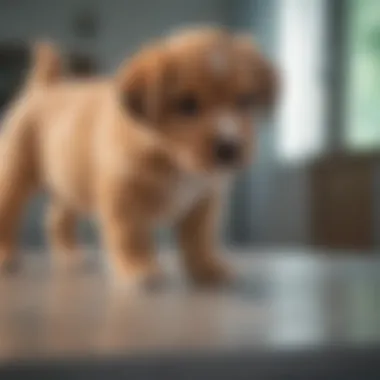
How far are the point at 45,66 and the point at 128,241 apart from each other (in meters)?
0.19

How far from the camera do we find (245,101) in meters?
0.51

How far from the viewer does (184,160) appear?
49 centimetres

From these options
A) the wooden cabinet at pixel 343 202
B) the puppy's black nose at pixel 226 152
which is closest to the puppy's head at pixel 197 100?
the puppy's black nose at pixel 226 152

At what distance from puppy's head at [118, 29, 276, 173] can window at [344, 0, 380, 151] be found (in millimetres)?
260

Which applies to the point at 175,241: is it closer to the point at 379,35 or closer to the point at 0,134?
the point at 0,134

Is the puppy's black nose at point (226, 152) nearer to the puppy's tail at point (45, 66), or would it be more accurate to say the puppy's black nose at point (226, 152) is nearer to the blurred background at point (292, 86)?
the blurred background at point (292, 86)

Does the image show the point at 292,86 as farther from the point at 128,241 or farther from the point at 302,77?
the point at 128,241

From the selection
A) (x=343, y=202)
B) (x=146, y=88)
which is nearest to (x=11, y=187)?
(x=146, y=88)

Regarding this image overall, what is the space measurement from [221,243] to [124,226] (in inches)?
5.1

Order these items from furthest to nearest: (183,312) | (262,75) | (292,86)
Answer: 1. (292,86)
2. (262,75)
3. (183,312)

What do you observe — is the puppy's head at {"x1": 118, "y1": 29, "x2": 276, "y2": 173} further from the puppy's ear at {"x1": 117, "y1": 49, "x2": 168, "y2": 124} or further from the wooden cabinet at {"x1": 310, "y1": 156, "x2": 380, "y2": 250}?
the wooden cabinet at {"x1": 310, "y1": 156, "x2": 380, "y2": 250}

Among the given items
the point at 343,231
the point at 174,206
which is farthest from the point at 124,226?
the point at 343,231

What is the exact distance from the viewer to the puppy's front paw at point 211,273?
1.84ft

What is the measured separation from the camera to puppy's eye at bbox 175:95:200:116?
0.49m
